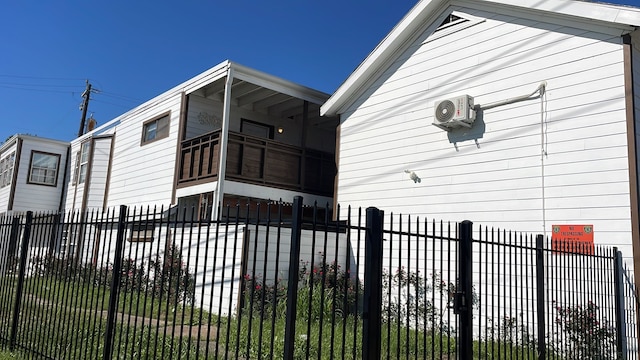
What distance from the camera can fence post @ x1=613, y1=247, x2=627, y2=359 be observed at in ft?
23.9

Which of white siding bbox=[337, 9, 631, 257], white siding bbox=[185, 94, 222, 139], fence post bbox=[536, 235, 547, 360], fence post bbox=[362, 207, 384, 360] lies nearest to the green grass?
fence post bbox=[536, 235, 547, 360]

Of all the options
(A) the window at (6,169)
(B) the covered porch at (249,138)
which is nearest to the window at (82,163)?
(A) the window at (6,169)

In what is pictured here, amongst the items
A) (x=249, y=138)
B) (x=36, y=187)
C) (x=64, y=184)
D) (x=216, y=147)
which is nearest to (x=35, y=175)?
(x=36, y=187)

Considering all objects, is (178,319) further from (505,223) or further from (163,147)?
(163,147)

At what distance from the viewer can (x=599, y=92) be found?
26.1ft

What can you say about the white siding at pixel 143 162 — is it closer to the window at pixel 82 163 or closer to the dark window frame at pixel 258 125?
the dark window frame at pixel 258 125

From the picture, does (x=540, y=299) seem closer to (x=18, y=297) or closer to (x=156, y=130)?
(x=18, y=297)

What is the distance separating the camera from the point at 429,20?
10.9 metres

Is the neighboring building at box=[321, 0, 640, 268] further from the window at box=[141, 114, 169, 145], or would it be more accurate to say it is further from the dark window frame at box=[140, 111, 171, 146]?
the window at box=[141, 114, 169, 145]

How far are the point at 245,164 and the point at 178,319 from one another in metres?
5.25

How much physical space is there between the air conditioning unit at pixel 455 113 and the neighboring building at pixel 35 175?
17.8 metres

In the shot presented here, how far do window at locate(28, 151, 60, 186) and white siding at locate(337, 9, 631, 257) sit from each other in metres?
15.3

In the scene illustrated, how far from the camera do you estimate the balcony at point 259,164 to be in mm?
11984

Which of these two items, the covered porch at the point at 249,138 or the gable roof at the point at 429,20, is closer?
the gable roof at the point at 429,20
